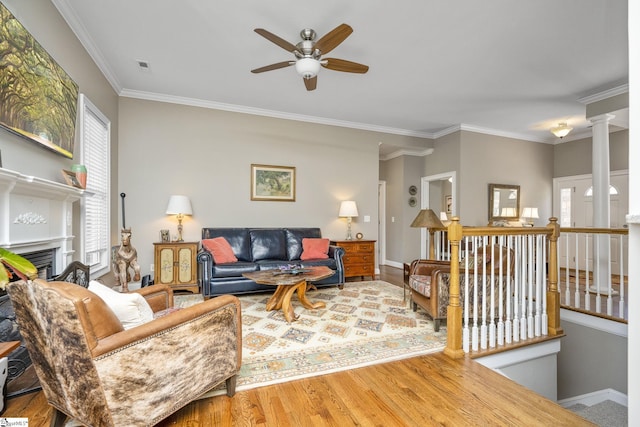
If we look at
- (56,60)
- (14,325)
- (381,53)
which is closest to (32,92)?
(56,60)

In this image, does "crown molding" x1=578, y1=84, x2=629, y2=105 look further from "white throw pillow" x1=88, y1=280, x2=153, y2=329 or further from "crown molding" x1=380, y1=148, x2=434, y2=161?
"white throw pillow" x1=88, y1=280, x2=153, y2=329

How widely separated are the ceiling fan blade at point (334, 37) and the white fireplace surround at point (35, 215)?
232cm

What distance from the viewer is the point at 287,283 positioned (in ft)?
9.50

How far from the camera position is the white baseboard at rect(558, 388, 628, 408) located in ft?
10.3

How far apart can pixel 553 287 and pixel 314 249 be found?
2986 millimetres

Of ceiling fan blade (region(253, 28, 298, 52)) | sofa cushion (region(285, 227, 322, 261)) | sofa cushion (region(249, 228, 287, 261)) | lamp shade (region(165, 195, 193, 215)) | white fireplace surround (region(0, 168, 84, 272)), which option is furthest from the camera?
sofa cushion (region(285, 227, 322, 261))

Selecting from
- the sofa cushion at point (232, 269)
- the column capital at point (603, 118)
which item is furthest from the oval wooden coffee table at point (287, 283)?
the column capital at point (603, 118)

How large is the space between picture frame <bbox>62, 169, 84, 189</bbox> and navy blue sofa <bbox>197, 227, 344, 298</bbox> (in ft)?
4.92

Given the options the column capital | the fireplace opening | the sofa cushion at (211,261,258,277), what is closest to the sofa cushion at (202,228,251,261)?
the sofa cushion at (211,261,258,277)

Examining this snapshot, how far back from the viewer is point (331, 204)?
5.41m

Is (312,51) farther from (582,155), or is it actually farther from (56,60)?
(582,155)

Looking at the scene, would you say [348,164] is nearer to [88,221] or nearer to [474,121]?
[474,121]

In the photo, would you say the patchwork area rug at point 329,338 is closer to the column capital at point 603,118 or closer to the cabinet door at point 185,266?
the cabinet door at point 185,266

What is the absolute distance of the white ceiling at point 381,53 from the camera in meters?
2.53
